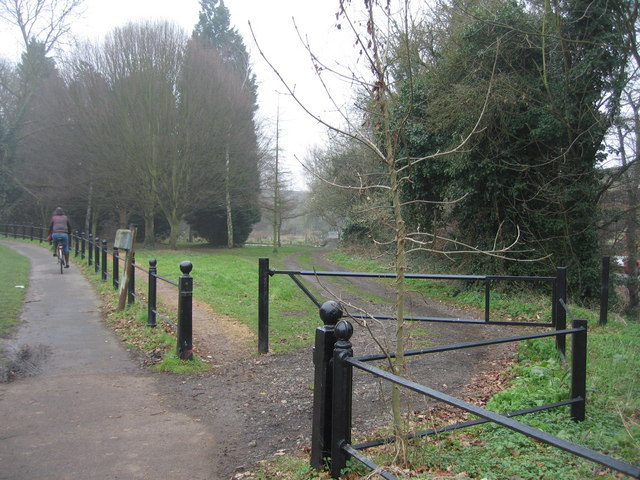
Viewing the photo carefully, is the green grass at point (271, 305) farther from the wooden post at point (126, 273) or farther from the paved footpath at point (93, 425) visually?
the paved footpath at point (93, 425)

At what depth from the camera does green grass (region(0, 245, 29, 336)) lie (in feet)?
27.3

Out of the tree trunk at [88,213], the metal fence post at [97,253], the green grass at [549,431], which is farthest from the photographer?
the tree trunk at [88,213]

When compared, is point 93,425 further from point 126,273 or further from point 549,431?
point 126,273

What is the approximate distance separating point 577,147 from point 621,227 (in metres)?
3.75

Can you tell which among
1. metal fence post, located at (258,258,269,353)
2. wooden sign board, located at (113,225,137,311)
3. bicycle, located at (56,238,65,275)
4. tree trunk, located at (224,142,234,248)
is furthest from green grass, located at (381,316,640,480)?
tree trunk, located at (224,142,234,248)

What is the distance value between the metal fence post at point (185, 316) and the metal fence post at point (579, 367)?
4.07 metres

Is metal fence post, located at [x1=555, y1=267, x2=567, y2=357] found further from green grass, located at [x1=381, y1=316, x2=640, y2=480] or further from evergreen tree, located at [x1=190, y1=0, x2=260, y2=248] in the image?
evergreen tree, located at [x1=190, y1=0, x2=260, y2=248]

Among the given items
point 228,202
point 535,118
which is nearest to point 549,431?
point 535,118

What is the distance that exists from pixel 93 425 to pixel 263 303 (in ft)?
7.93

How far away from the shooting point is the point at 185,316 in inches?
240

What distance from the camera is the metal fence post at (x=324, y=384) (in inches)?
116

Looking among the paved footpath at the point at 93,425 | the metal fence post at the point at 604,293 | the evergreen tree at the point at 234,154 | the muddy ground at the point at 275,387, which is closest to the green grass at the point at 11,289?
the paved footpath at the point at 93,425

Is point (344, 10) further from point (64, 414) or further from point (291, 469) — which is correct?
point (64, 414)

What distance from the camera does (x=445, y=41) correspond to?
45.9ft
